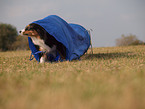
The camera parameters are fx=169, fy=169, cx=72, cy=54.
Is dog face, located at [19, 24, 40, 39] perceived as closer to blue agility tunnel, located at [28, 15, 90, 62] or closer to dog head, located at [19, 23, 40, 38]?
dog head, located at [19, 23, 40, 38]

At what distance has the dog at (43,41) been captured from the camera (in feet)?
13.4

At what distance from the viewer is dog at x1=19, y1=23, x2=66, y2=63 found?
4090 mm

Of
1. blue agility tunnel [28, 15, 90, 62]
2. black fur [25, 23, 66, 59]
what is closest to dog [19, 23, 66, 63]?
black fur [25, 23, 66, 59]

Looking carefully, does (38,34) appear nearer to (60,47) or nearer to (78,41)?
(60,47)

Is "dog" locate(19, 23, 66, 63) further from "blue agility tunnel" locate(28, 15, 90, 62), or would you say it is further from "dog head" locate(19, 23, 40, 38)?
"blue agility tunnel" locate(28, 15, 90, 62)

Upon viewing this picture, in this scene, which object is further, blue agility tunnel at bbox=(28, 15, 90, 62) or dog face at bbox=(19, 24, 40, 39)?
blue agility tunnel at bbox=(28, 15, 90, 62)

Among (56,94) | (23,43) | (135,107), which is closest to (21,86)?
(56,94)

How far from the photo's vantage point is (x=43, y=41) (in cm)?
429

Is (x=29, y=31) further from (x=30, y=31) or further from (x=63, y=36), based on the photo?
(x=63, y=36)

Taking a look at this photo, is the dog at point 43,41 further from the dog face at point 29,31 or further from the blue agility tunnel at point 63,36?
the blue agility tunnel at point 63,36

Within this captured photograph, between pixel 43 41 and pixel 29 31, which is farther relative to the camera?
pixel 43 41

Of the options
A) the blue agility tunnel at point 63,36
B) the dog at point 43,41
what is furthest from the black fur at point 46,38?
the blue agility tunnel at point 63,36

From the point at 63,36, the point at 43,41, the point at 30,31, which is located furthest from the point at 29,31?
the point at 63,36

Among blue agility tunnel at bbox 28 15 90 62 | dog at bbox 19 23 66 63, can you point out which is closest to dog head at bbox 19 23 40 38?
dog at bbox 19 23 66 63
